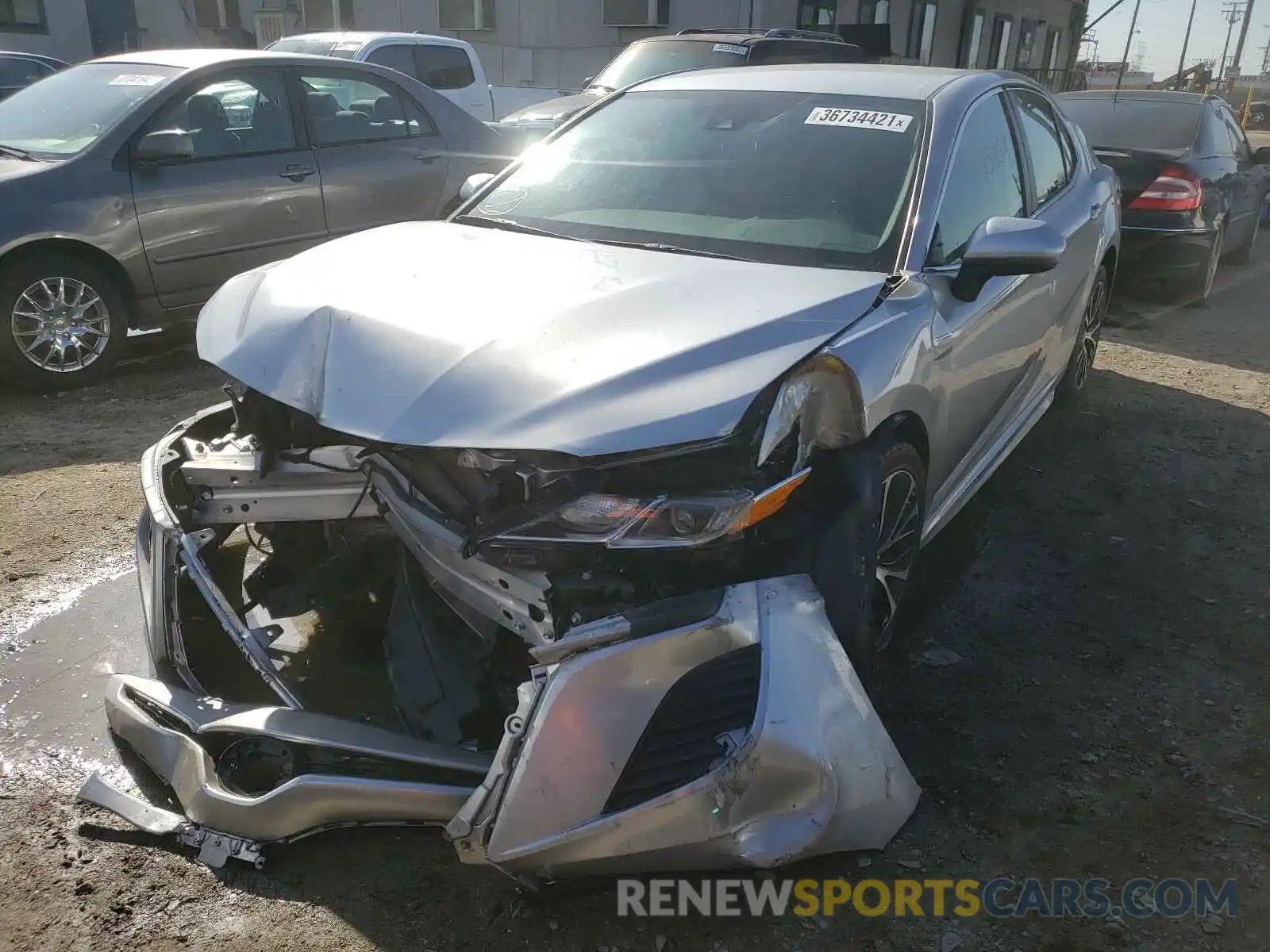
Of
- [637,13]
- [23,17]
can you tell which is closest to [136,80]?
[637,13]

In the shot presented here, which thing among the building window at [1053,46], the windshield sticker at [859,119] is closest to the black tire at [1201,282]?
the windshield sticker at [859,119]

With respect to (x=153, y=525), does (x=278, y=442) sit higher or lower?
higher

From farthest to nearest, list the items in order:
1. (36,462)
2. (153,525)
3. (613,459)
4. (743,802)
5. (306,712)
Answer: (36,462) < (153,525) < (306,712) < (613,459) < (743,802)

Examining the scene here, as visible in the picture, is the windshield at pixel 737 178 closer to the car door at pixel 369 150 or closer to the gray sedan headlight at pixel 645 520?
the gray sedan headlight at pixel 645 520

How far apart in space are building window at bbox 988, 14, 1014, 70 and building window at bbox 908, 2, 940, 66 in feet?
11.3

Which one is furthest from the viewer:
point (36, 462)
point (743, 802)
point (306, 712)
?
point (36, 462)

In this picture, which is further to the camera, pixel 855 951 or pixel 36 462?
pixel 36 462

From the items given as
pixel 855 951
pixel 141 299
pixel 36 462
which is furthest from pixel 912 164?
pixel 141 299

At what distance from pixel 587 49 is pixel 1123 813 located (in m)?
19.6

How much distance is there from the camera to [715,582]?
2.12 m

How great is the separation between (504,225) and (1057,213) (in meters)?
2.35

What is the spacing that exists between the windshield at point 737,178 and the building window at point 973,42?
82.4 feet

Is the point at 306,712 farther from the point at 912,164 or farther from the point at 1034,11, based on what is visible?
the point at 1034,11

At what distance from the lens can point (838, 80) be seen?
3484 mm
